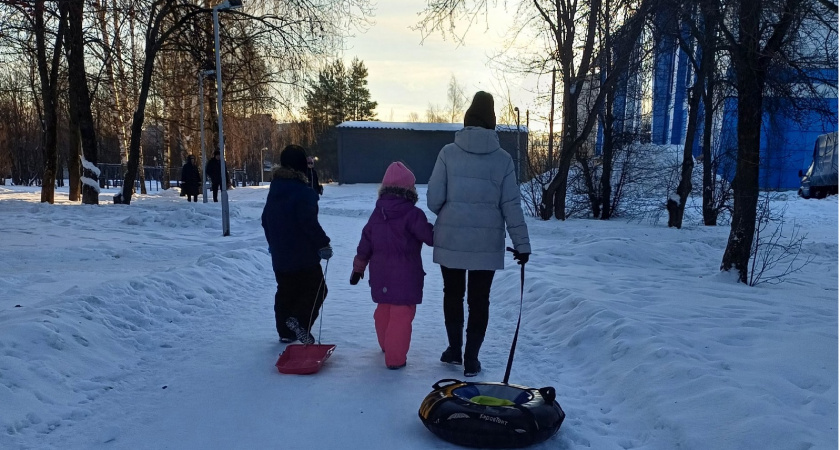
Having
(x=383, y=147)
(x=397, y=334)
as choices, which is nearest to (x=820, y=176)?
(x=383, y=147)

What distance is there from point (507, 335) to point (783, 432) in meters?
2.94

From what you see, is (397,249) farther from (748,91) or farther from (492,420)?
(748,91)

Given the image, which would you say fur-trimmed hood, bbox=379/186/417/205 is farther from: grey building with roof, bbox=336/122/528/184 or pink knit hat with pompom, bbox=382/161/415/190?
grey building with roof, bbox=336/122/528/184

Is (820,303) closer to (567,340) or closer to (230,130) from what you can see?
(567,340)

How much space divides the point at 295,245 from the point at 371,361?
1.21m

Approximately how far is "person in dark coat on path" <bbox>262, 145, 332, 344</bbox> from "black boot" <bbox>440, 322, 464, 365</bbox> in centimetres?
128

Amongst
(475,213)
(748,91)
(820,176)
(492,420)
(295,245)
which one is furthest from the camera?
(820,176)

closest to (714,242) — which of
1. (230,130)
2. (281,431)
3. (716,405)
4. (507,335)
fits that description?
(507,335)

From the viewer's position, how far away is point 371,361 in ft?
15.9

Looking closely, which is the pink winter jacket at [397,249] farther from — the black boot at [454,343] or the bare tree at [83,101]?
Result: the bare tree at [83,101]

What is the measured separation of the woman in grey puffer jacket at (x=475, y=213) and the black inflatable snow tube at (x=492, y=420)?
1114 mm

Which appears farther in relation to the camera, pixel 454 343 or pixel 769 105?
pixel 769 105

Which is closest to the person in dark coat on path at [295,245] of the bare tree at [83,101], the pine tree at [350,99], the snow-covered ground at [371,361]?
the snow-covered ground at [371,361]

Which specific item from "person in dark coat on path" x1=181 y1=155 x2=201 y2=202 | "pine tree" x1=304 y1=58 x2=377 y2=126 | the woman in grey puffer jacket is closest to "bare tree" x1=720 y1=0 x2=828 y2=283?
the woman in grey puffer jacket
